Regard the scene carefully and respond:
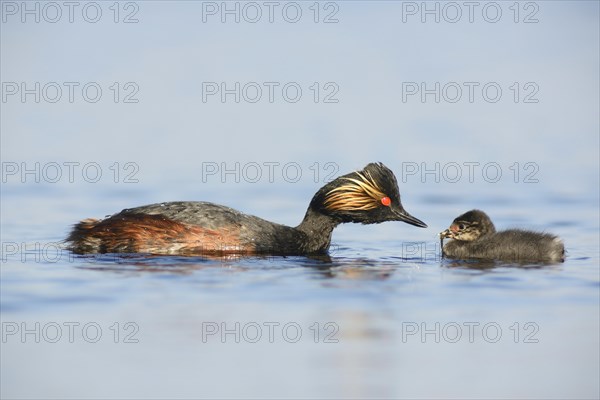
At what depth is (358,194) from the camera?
591 inches

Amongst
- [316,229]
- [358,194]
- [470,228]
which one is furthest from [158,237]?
[470,228]

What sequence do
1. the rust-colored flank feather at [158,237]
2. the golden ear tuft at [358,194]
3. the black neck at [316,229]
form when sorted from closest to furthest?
the rust-colored flank feather at [158,237] < the golden ear tuft at [358,194] < the black neck at [316,229]

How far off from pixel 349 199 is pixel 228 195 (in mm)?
5796

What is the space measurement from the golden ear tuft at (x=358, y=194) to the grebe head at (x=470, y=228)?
3.10ft

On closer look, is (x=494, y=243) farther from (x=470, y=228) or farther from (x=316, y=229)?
(x=316, y=229)

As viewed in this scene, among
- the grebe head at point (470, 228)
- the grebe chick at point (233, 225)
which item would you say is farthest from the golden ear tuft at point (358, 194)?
the grebe head at point (470, 228)

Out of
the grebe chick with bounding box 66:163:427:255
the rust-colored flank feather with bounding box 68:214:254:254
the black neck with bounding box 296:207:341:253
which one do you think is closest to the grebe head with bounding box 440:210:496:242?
the grebe chick with bounding box 66:163:427:255

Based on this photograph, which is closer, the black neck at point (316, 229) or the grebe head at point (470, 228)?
the grebe head at point (470, 228)

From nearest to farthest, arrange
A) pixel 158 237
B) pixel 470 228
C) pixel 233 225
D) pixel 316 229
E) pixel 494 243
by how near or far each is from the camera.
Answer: pixel 158 237 < pixel 233 225 < pixel 494 243 < pixel 470 228 < pixel 316 229

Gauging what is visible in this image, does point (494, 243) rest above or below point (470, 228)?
below

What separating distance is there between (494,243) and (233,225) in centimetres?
310

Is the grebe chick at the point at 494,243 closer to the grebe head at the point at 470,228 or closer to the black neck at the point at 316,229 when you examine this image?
the grebe head at the point at 470,228

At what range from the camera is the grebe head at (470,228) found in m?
15.0

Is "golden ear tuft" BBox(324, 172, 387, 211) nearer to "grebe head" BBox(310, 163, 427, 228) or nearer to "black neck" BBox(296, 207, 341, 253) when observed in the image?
"grebe head" BBox(310, 163, 427, 228)
